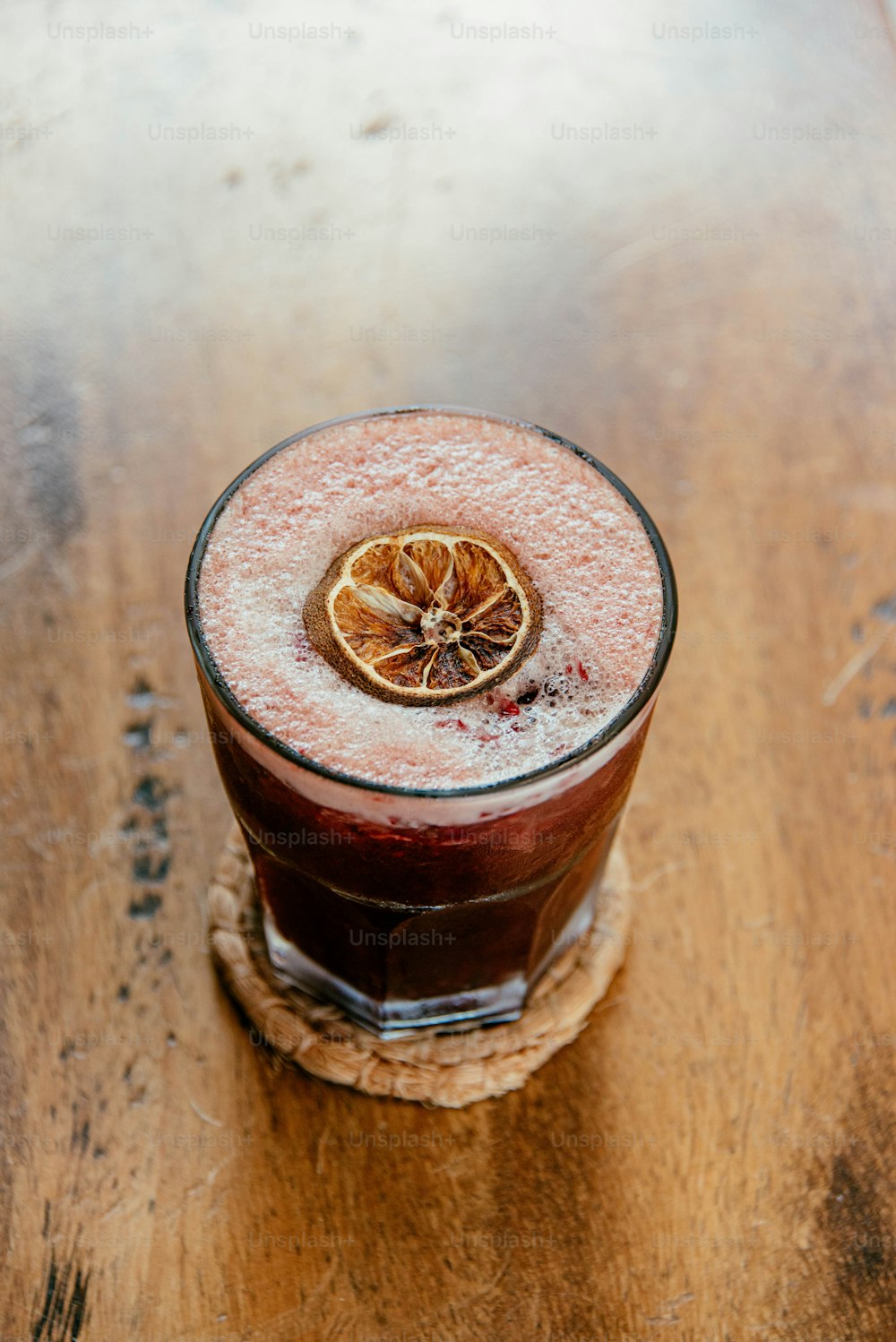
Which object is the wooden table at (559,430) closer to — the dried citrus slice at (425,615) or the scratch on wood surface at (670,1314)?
the scratch on wood surface at (670,1314)

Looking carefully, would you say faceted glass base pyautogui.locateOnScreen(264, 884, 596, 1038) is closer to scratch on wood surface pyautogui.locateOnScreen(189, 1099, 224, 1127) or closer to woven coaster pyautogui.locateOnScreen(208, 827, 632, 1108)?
woven coaster pyautogui.locateOnScreen(208, 827, 632, 1108)

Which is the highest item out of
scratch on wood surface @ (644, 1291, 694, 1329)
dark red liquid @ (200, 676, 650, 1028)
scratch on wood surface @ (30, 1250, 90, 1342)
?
dark red liquid @ (200, 676, 650, 1028)

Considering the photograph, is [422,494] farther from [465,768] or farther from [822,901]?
[822,901]

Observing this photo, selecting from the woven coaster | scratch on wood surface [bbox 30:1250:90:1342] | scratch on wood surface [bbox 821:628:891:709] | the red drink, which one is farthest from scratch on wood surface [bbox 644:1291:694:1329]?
scratch on wood surface [bbox 821:628:891:709]

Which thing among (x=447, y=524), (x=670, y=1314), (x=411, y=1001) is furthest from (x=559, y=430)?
(x=670, y=1314)

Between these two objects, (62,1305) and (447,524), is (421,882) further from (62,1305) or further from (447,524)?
(62,1305)

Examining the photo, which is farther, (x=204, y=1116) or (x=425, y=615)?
(x=204, y=1116)

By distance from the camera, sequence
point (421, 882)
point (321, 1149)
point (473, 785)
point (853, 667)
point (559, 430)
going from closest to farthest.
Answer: point (473, 785) → point (421, 882) → point (321, 1149) → point (853, 667) → point (559, 430)

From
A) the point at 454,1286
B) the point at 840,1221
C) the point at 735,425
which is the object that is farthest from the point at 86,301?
the point at 840,1221
